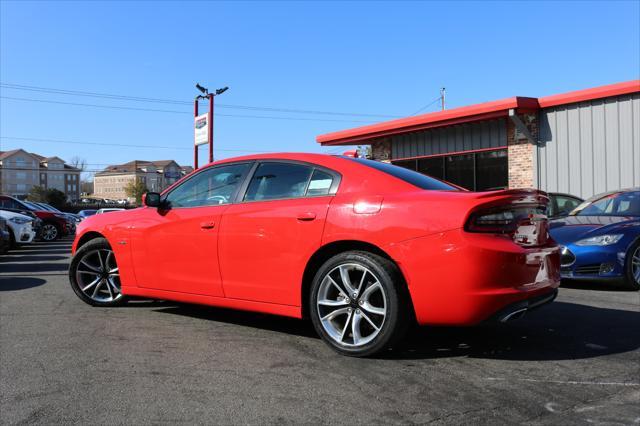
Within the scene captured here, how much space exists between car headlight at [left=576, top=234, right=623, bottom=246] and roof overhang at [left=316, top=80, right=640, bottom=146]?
6.23 metres

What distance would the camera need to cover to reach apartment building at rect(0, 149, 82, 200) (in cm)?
11288

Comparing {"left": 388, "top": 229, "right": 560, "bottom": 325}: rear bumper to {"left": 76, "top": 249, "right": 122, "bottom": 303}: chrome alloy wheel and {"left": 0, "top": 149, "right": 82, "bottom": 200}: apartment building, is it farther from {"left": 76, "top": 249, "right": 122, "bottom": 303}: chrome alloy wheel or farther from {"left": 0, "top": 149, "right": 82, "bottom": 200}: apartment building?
{"left": 0, "top": 149, "right": 82, "bottom": 200}: apartment building

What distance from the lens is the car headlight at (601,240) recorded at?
6.48 metres

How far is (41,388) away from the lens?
3.07 meters

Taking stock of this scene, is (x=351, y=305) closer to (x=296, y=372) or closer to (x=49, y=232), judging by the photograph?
(x=296, y=372)

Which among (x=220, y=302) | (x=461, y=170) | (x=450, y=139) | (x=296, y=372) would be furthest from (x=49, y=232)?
(x=296, y=372)

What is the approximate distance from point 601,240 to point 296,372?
490 cm

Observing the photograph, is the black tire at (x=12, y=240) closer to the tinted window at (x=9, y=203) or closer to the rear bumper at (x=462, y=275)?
the tinted window at (x=9, y=203)

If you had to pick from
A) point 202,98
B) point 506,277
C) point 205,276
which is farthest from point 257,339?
point 202,98

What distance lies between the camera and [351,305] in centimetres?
363

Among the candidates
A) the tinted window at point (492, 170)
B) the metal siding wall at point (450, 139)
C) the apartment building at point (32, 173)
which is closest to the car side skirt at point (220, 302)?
the tinted window at point (492, 170)

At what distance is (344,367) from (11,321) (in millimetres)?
3337

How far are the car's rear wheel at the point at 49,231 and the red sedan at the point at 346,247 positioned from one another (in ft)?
53.1

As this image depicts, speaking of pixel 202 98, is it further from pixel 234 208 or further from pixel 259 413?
pixel 259 413
